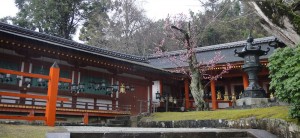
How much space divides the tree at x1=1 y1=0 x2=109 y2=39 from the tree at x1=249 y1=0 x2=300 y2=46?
91.0 feet

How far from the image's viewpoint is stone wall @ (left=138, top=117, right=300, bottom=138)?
5.84 m

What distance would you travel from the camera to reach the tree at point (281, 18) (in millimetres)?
6293

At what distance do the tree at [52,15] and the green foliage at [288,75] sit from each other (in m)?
28.5

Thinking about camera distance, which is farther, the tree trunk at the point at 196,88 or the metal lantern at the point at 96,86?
the metal lantern at the point at 96,86

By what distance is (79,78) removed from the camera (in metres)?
14.4

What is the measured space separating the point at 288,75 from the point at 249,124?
10.2 ft

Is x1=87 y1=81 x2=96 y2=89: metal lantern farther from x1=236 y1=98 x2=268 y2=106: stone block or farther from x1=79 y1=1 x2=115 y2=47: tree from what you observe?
x1=79 y1=1 x2=115 y2=47: tree

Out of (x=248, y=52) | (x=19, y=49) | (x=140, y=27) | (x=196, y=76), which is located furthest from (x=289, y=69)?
(x=140, y=27)

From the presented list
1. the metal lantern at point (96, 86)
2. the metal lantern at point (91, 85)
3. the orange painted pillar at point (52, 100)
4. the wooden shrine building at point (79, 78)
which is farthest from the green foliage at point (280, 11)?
the metal lantern at point (91, 85)

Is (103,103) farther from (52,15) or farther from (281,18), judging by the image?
(52,15)

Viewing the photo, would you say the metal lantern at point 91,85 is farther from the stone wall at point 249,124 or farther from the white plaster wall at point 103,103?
the stone wall at point 249,124

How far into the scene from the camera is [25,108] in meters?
11.1

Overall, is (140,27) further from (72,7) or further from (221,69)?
(221,69)

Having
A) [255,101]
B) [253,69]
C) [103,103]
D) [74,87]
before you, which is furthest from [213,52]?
[74,87]
